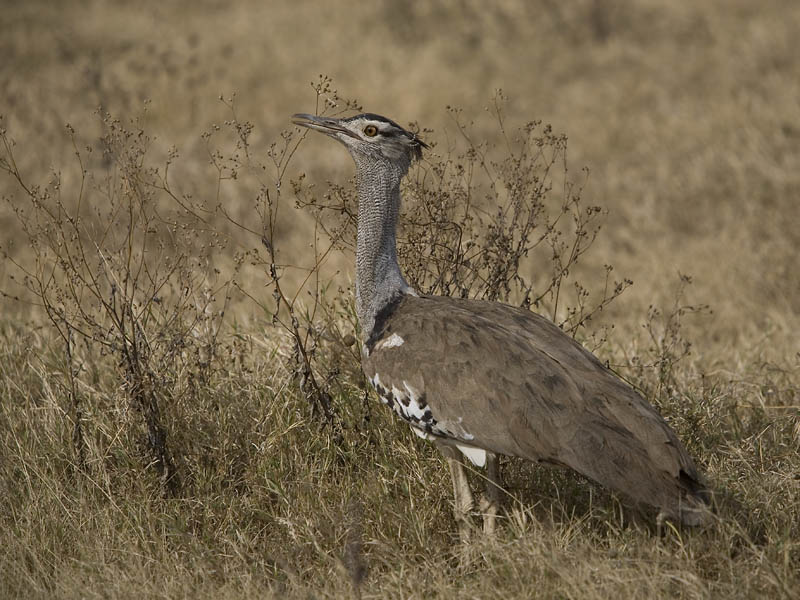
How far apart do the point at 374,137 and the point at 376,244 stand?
40 centimetres

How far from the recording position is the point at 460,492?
11.6 ft

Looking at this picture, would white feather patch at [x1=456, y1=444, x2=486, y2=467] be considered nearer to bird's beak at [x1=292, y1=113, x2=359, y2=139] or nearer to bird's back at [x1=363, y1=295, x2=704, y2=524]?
Answer: bird's back at [x1=363, y1=295, x2=704, y2=524]

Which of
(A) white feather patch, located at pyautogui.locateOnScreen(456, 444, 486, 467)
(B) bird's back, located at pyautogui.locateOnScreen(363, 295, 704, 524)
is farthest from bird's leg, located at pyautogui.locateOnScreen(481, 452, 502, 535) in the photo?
(B) bird's back, located at pyautogui.locateOnScreen(363, 295, 704, 524)

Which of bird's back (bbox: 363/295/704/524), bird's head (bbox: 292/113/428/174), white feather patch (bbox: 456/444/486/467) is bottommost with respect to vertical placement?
white feather patch (bbox: 456/444/486/467)

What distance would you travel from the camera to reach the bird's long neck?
369 centimetres

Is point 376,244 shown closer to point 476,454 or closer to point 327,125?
point 327,125

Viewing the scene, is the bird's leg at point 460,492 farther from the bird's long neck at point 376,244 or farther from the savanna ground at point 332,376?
the bird's long neck at point 376,244

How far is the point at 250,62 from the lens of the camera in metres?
11.1

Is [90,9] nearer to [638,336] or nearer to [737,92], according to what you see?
[737,92]

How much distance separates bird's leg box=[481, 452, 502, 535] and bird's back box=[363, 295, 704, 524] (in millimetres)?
297

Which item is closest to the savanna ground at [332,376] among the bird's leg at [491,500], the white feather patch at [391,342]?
the bird's leg at [491,500]

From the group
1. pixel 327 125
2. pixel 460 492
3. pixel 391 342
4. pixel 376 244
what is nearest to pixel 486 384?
pixel 391 342

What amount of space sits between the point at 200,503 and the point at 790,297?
3938 millimetres

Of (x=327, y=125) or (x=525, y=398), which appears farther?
(x=327, y=125)
